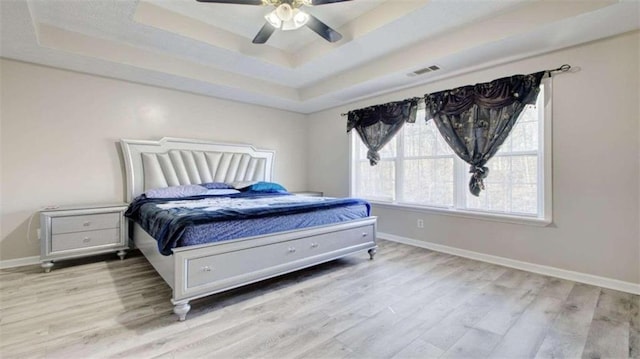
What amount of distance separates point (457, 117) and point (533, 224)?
60.6 inches

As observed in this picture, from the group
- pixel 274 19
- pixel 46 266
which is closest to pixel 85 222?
pixel 46 266

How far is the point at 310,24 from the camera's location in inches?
102

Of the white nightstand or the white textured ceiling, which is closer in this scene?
the white textured ceiling

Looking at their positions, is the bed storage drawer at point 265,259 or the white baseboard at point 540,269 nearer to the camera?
the bed storage drawer at point 265,259

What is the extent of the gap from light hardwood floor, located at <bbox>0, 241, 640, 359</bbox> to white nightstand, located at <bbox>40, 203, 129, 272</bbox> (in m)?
0.23

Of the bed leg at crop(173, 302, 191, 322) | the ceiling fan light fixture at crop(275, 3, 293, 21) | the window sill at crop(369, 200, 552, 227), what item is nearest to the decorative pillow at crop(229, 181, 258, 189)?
the window sill at crop(369, 200, 552, 227)

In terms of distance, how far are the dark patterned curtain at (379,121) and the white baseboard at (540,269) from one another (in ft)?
5.25

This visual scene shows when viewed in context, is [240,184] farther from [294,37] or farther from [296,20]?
[296,20]

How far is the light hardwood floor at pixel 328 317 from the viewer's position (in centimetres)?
176

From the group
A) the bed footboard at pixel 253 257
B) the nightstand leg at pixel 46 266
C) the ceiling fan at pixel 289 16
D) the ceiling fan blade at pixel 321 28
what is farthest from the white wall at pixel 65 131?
the ceiling fan blade at pixel 321 28

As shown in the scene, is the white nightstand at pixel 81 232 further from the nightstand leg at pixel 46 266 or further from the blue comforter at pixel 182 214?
the blue comforter at pixel 182 214

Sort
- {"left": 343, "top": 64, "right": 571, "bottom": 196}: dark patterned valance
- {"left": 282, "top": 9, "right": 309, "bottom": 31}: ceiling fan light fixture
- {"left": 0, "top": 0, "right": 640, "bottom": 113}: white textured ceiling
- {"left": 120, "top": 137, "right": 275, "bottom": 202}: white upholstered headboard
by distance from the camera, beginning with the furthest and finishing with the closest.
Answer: {"left": 120, "top": 137, "right": 275, "bottom": 202}: white upholstered headboard → {"left": 343, "top": 64, "right": 571, "bottom": 196}: dark patterned valance → {"left": 0, "top": 0, "right": 640, "bottom": 113}: white textured ceiling → {"left": 282, "top": 9, "right": 309, "bottom": 31}: ceiling fan light fixture

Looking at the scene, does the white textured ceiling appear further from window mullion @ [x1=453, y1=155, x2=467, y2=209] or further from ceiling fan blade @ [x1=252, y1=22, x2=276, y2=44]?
window mullion @ [x1=453, y1=155, x2=467, y2=209]

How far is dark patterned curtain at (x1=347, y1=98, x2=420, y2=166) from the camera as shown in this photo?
170 inches
